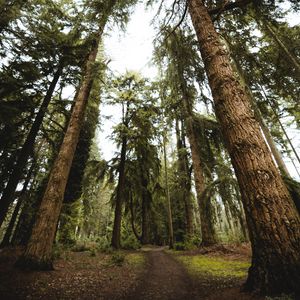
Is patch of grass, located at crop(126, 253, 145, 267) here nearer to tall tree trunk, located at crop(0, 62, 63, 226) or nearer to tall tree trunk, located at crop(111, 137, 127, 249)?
tall tree trunk, located at crop(111, 137, 127, 249)

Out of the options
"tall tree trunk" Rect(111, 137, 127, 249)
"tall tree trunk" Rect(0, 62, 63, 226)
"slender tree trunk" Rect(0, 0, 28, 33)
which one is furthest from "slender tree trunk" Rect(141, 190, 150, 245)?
"slender tree trunk" Rect(0, 0, 28, 33)

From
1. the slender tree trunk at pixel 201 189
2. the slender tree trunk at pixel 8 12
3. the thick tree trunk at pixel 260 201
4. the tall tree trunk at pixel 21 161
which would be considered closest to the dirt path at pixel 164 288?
the thick tree trunk at pixel 260 201

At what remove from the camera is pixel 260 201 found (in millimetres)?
2354

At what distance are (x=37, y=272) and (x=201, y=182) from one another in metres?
8.22

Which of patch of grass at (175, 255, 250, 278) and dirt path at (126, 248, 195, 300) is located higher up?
patch of grass at (175, 255, 250, 278)

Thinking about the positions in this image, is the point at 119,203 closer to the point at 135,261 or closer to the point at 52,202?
the point at 135,261

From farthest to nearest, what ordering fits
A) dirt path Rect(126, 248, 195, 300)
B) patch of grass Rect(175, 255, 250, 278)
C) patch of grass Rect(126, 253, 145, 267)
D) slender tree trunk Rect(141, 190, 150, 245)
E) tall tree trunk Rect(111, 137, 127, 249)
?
slender tree trunk Rect(141, 190, 150, 245) → tall tree trunk Rect(111, 137, 127, 249) → patch of grass Rect(126, 253, 145, 267) → patch of grass Rect(175, 255, 250, 278) → dirt path Rect(126, 248, 195, 300)

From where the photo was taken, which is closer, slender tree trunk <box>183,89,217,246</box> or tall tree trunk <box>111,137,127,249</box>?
slender tree trunk <box>183,89,217,246</box>

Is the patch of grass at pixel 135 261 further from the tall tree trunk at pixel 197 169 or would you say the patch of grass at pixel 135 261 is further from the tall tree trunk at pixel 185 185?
the tall tree trunk at pixel 185 185

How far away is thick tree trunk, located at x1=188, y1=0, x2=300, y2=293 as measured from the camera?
2.12m

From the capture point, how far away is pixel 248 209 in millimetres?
2457

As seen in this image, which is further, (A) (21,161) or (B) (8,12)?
(A) (21,161)

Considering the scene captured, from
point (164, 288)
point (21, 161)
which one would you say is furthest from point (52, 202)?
point (164, 288)

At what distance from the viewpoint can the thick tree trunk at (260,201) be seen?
83.4 inches
